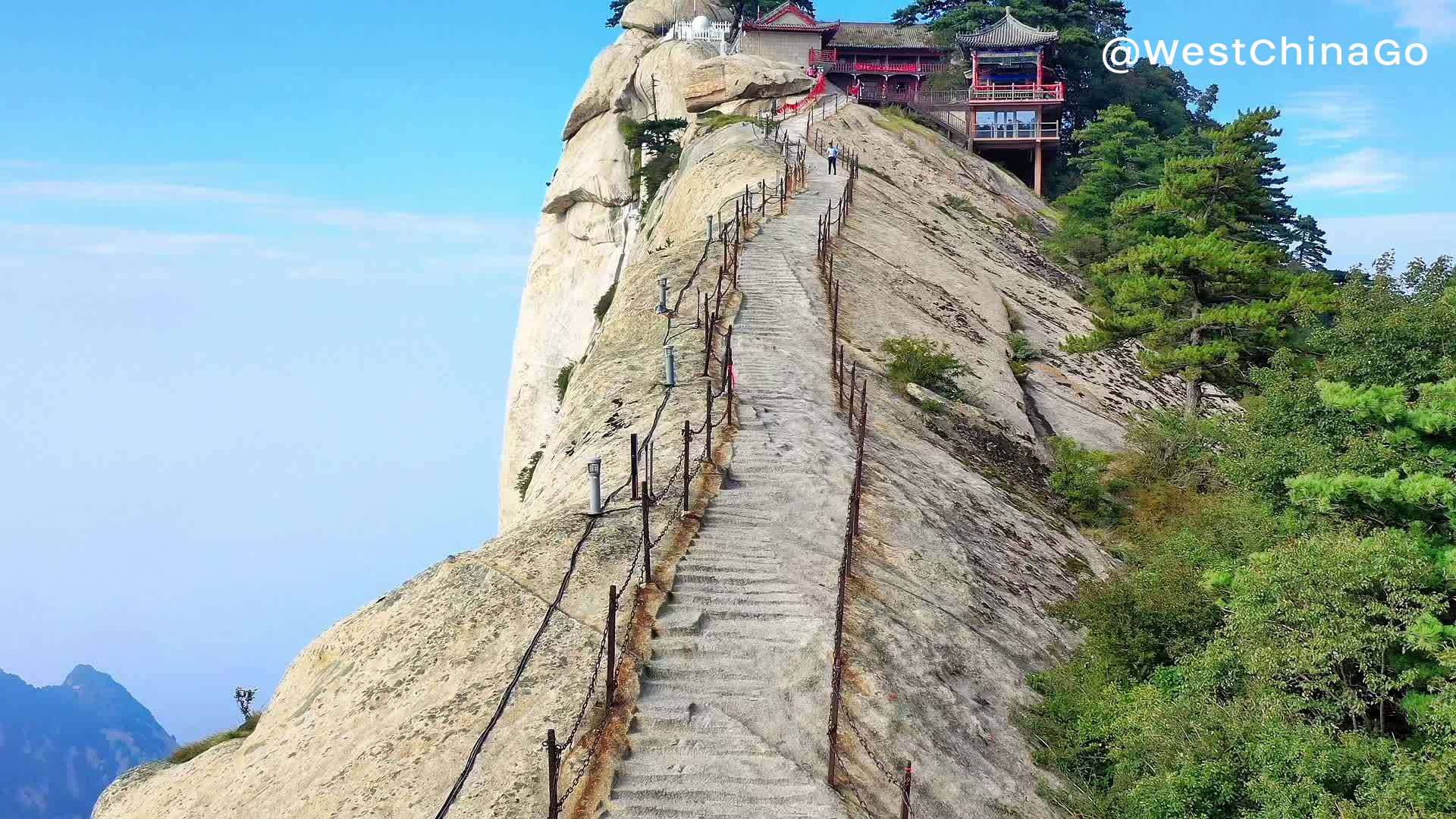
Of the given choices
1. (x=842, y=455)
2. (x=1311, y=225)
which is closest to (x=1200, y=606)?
(x=842, y=455)

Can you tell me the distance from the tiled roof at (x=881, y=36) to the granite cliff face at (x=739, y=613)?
139ft

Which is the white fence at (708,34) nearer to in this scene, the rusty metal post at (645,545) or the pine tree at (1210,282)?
the pine tree at (1210,282)

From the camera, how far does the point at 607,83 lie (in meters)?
69.5

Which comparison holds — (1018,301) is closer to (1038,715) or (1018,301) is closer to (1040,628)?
(1040,628)

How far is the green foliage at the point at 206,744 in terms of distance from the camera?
15.1 metres

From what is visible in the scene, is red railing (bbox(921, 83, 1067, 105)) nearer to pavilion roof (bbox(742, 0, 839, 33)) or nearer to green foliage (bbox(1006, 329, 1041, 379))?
pavilion roof (bbox(742, 0, 839, 33))

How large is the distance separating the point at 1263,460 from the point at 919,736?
7574 mm

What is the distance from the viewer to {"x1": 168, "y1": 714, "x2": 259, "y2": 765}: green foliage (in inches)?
596

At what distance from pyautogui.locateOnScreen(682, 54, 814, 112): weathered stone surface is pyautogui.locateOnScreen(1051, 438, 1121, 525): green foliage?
42669 millimetres

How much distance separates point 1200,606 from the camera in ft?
50.8

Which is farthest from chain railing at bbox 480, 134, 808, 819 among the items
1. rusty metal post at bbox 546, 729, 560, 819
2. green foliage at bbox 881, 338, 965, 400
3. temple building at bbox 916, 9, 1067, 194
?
temple building at bbox 916, 9, 1067, 194

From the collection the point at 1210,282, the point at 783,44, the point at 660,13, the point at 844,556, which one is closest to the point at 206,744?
the point at 844,556

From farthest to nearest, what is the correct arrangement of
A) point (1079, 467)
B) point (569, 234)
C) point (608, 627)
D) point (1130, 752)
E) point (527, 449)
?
point (569, 234) → point (527, 449) → point (1079, 467) → point (1130, 752) → point (608, 627)

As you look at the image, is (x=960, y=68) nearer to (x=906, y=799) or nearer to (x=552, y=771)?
(x=906, y=799)
